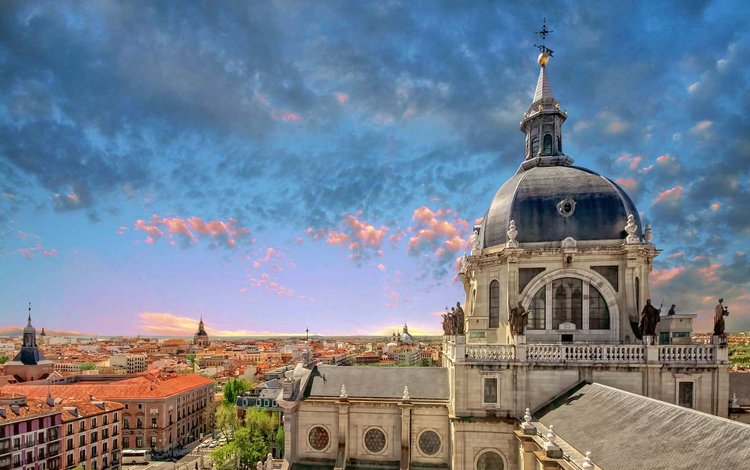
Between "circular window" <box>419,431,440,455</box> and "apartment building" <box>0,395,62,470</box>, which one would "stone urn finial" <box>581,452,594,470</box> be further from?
"apartment building" <box>0,395,62,470</box>

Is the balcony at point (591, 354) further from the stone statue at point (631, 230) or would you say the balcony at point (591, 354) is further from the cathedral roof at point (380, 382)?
the stone statue at point (631, 230)

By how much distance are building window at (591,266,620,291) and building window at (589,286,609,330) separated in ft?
3.64

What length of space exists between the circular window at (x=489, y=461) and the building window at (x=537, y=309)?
28.8ft

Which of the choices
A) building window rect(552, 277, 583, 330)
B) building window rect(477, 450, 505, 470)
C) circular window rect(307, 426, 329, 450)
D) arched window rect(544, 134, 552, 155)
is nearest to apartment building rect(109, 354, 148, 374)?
circular window rect(307, 426, 329, 450)

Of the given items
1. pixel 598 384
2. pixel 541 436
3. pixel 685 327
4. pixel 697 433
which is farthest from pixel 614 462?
pixel 685 327

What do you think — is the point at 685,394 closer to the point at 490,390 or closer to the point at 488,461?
the point at 490,390

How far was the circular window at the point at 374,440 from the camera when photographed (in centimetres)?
3256

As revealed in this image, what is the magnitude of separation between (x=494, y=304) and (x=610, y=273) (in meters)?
8.13

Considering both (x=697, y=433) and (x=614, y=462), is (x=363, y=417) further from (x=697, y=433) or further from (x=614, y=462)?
(x=697, y=433)

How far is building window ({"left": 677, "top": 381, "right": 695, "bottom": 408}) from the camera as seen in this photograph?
25641 mm

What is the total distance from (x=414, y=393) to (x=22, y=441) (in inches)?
2122

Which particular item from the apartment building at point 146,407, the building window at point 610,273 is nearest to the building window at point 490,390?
the building window at point 610,273

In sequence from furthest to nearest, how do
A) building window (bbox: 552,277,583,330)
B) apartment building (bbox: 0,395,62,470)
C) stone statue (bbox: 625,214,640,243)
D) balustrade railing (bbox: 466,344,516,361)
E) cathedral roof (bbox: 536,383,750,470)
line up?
apartment building (bbox: 0,395,62,470)
building window (bbox: 552,277,583,330)
stone statue (bbox: 625,214,640,243)
balustrade railing (bbox: 466,344,516,361)
cathedral roof (bbox: 536,383,750,470)

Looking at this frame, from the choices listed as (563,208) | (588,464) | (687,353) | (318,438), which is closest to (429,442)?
(318,438)
